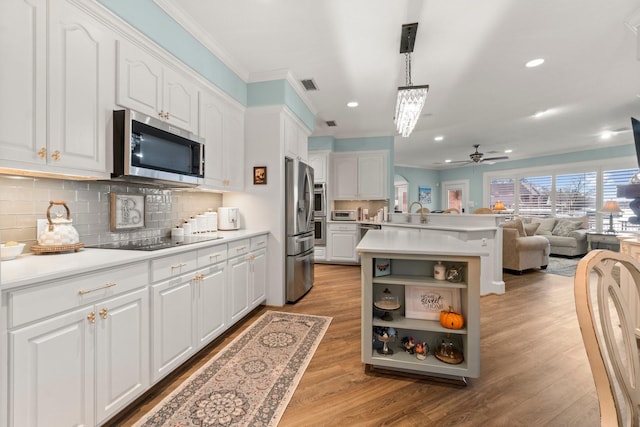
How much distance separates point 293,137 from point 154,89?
1778 millimetres

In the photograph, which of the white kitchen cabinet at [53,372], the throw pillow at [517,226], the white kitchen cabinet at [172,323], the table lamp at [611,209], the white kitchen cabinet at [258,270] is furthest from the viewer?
the table lamp at [611,209]

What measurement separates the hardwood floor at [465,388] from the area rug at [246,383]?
0.28 ft

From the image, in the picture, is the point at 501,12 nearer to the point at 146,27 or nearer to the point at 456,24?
the point at 456,24

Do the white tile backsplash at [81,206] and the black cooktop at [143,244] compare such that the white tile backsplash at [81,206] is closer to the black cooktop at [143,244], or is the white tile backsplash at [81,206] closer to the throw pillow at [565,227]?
the black cooktop at [143,244]

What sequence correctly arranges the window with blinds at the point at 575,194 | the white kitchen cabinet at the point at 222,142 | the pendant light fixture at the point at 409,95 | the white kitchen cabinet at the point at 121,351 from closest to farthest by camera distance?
the white kitchen cabinet at the point at 121,351 → the pendant light fixture at the point at 409,95 → the white kitchen cabinet at the point at 222,142 → the window with blinds at the point at 575,194

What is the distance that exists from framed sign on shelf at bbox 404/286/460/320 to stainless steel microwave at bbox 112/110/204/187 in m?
1.95

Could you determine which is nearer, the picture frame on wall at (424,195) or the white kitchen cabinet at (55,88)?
the white kitchen cabinet at (55,88)

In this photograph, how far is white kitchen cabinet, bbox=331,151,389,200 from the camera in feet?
19.1

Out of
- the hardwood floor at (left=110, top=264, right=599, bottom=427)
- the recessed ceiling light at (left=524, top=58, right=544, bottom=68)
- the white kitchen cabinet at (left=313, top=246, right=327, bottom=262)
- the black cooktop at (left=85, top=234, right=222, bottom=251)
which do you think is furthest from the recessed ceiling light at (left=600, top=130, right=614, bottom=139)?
the black cooktop at (left=85, top=234, right=222, bottom=251)

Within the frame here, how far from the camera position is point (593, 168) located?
6766 mm

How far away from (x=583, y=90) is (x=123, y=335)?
214 inches

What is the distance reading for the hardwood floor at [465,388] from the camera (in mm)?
1584

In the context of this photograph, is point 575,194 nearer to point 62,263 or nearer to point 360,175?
point 360,175

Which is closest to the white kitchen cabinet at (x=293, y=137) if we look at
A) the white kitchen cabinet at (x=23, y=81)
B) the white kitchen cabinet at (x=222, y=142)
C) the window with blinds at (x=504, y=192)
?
the white kitchen cabinet at (x=222, y=142)
